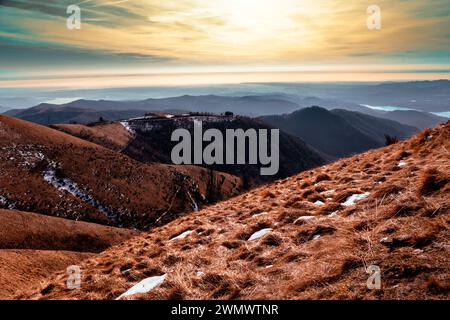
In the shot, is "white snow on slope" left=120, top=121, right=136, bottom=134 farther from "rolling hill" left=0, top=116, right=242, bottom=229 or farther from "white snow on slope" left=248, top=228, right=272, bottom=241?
"white snow on slope" left=248, top=228, right=272, bottom=241

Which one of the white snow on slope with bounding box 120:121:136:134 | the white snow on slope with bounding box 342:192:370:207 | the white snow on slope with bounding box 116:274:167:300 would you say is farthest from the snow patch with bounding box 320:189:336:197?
the white snow on slope with bounding box 120:121:136:134

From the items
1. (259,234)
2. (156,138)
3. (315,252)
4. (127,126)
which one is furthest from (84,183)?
(127,126)

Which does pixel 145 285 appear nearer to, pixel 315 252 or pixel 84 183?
pixel 315 252

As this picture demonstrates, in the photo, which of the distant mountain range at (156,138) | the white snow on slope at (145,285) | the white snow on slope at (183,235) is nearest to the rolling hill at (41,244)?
the white snow on slope at (183,235)

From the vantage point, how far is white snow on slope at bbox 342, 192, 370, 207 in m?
9.39

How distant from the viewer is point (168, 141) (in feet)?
454

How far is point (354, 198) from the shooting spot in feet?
31.8

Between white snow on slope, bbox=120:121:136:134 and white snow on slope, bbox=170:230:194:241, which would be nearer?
white snow on slope, bbox=170:230:194:241

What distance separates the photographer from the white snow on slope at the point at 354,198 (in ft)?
30.8

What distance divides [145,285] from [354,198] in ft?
21.0

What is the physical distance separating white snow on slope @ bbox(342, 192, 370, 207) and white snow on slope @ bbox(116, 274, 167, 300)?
554 cm

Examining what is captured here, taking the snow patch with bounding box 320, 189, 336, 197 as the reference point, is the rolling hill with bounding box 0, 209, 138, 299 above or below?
below

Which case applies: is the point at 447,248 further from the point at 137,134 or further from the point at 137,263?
the point at 137,134

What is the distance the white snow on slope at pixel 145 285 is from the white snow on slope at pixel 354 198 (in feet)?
18.2
